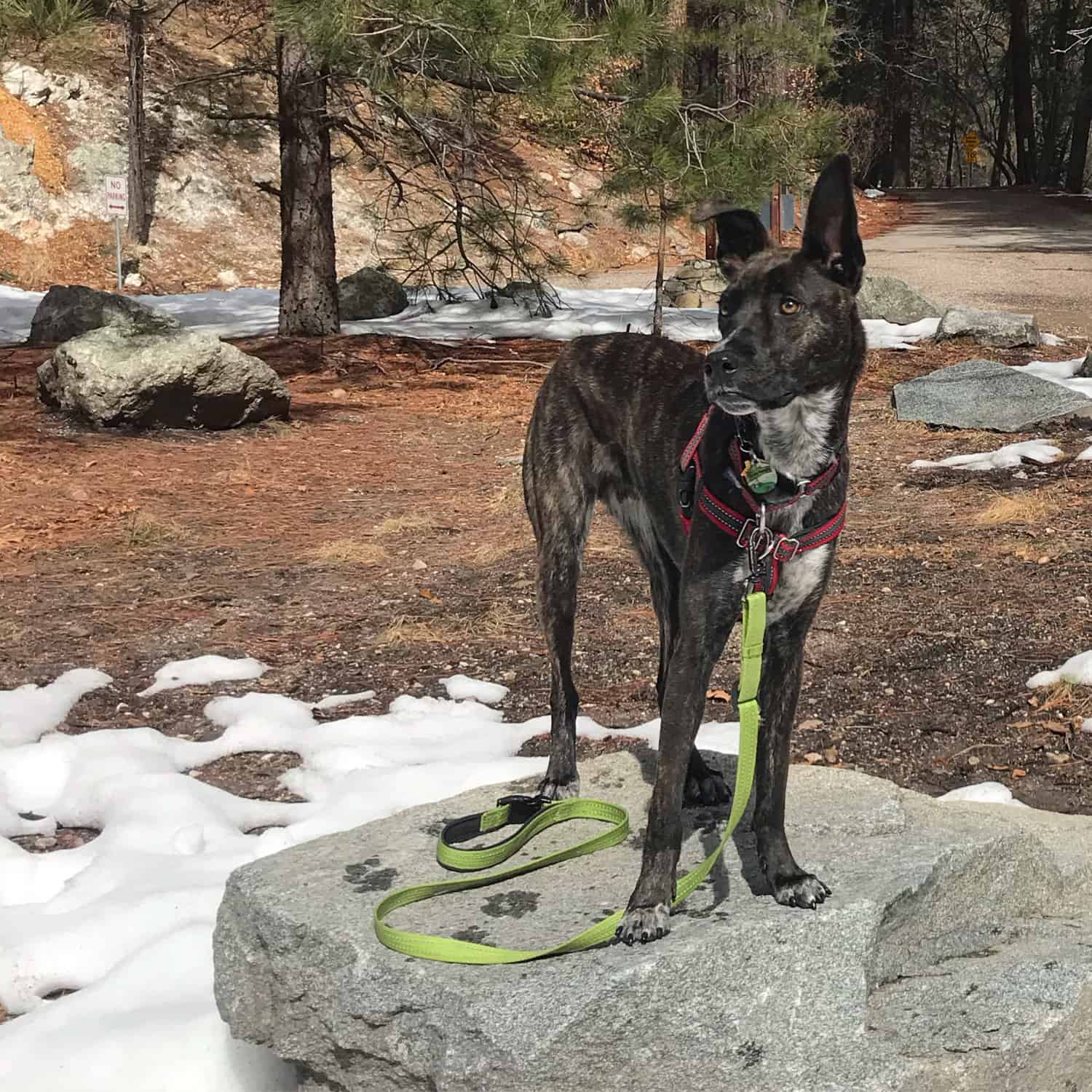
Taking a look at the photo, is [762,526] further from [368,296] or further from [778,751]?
[368,296]

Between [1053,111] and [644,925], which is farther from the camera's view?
[1053,111]

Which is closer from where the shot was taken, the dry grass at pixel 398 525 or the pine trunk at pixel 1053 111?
the dry grass at pixel 398 525

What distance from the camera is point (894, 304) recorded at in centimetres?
1530

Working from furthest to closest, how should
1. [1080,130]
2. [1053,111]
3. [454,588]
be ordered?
[1053,111], [1080,130], [454,588]

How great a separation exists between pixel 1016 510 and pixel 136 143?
1794 cm

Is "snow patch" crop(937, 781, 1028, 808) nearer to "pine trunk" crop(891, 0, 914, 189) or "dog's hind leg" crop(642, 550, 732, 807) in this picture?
"dog's hind leg" crop(642, 550, 732, 807)

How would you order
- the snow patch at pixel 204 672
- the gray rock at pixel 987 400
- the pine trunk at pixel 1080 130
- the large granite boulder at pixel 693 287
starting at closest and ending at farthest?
the snow patch at pixel 204 672 → the gray rock at pixel 987 400 → the large granite boulder at pixel 693 287 → the pine trunk at pixel 1080 130

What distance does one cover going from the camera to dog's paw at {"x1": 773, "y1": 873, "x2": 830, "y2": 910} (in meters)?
3.07

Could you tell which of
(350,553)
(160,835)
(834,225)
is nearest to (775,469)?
(834,225)

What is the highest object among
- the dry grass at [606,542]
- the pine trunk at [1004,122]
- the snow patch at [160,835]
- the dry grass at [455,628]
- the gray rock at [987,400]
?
the pine trunk at [1004,122]

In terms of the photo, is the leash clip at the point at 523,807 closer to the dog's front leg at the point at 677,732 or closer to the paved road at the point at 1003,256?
the dog's front leg at the point at 677,732

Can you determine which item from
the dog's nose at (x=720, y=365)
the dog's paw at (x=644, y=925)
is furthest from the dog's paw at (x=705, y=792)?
the dog's nose at (x=720, y=365)

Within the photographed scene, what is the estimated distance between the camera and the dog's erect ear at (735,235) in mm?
3115

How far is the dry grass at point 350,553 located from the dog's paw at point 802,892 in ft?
14.8
